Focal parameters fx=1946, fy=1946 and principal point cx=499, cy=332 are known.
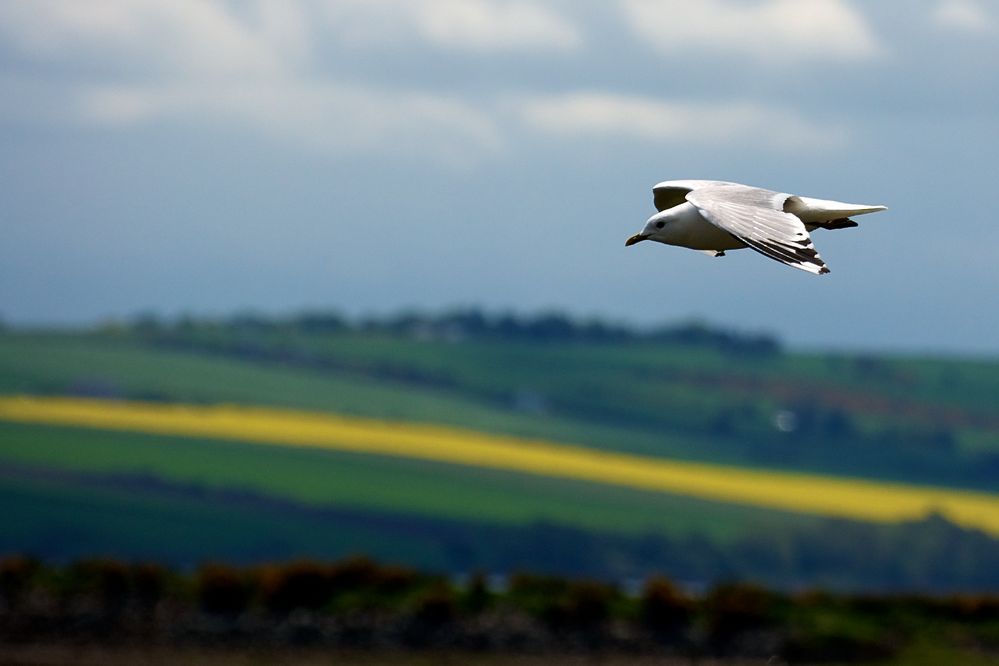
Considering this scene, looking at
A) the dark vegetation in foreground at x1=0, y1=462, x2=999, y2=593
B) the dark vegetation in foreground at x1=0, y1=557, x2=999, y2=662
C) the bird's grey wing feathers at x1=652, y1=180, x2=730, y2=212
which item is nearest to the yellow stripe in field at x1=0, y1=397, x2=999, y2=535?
the dark vegetation in foreground at x1=0, y1=462, x2=999, y2=593

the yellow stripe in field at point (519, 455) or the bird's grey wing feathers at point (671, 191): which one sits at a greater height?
the bird's grey wing feathers at point (671, 191)

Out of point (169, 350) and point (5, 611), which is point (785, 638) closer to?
point (5, 611)

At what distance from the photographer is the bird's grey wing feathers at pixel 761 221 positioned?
12.1 meters

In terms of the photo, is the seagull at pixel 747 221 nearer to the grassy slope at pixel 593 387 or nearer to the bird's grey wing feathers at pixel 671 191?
the bird's grey wing feathers at pixel 671 191

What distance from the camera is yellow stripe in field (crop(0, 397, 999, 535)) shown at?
106m

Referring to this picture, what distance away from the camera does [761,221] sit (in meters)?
12.8

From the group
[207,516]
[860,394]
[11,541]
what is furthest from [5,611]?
[860,394]

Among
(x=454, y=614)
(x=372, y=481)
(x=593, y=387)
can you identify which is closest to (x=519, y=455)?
(x=372, y=481)

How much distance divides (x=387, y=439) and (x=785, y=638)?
75574 millimetres

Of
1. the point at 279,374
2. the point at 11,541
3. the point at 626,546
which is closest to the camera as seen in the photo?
the point at 11,541

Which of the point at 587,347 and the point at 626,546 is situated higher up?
the point at 587,347

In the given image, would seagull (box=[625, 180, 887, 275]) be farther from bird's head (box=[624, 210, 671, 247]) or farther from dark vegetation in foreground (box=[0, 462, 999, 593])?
dark vegetation in foreground (box=[0, 462, 999, 593])

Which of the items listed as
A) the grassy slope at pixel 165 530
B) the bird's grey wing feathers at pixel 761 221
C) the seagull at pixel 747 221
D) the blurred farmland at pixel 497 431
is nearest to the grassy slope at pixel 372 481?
the blurred farmland at pixel 497 431

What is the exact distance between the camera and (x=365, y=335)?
14525 cm
